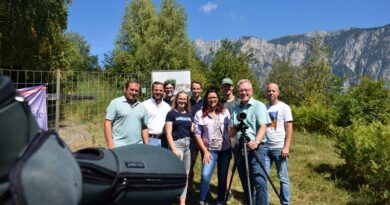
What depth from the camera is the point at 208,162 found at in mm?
5695

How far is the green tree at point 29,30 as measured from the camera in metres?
14.0

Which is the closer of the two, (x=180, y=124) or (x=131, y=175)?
(x=131, y=175)

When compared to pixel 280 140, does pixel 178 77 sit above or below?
above

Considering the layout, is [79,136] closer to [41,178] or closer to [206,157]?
[206,157]

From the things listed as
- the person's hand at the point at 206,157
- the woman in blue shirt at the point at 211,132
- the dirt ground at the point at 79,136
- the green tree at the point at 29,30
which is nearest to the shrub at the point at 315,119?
the dirt ground at the point at 79,136

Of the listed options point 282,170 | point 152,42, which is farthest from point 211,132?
point 152,42

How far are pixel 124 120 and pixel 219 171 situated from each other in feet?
5.27

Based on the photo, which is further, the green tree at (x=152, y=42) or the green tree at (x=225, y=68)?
the green tree at (x=152, y=42)

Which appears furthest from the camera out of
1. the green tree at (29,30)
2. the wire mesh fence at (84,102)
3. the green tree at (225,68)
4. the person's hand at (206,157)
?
the green tree at (225,68)

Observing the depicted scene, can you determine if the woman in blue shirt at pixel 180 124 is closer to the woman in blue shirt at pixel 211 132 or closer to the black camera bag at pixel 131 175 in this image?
the woman in blue shirt at pixel 211 132

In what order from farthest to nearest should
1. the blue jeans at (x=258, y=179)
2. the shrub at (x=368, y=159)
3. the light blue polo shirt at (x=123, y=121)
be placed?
the shrub at (x=368, y=159), the blue jeans at (x=258, y=179), the light blue polo shirt at (x=123, y=121)

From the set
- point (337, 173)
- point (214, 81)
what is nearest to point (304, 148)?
point (337, 173)

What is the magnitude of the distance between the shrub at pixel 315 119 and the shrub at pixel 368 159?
16.9ft

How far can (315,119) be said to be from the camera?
1415 cm
